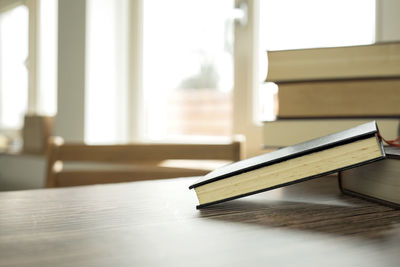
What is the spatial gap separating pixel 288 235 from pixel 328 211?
0.10m

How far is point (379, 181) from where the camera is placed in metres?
0.41

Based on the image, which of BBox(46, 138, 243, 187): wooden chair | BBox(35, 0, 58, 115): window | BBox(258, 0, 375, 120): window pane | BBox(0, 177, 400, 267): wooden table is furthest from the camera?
BBox(35, 0, 58, 115): window

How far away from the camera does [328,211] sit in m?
0.38

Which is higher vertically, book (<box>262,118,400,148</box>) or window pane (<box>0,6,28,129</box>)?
window pane (<box>0,6,28,129</box>)

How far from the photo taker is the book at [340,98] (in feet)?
2.25

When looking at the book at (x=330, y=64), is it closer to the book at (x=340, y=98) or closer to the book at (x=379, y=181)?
the book at (x=340, y=98)

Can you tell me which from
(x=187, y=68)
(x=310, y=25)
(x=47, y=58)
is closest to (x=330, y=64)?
(x=310, y=25)

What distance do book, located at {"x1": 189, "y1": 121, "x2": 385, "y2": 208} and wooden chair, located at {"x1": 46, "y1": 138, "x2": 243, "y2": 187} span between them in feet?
2.07

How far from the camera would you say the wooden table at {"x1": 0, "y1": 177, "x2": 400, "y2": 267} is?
0.80ft

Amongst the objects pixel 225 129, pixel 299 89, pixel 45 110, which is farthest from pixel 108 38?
pixel 299 89

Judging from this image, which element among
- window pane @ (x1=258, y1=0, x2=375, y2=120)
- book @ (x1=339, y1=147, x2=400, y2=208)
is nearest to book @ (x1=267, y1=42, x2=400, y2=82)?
book @ (x1=339, y1=147, x2=400, y2=208)

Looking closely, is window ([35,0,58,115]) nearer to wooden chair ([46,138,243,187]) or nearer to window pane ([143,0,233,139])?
window pane ([143,0,233,139])

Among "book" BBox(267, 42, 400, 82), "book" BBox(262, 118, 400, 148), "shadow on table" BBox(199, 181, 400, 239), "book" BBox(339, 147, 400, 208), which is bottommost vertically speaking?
"shadow on table" BBox(199, 181, 400, 239)

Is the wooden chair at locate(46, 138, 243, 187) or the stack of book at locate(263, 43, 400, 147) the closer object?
the stack of book at locate(263, 43, 400, 147)
